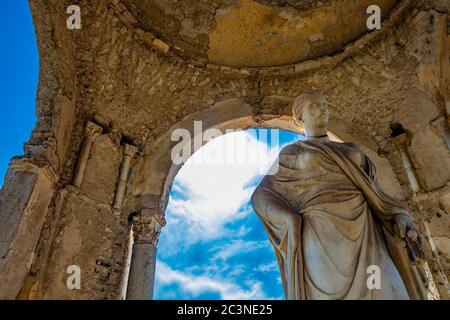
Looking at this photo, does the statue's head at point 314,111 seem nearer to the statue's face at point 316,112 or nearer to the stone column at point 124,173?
the statue's face at point 316,112

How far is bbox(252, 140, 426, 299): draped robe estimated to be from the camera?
6.15 ft

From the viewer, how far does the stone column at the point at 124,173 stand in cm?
457

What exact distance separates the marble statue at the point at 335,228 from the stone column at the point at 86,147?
270 centimetres

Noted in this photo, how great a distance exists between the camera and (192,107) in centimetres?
565

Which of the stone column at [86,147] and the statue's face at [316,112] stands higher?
the stone column at [86,147]

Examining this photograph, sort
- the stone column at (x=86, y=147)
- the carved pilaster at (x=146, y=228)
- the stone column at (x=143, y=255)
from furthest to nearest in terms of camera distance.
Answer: the carved pilaster at (x=146, y=228) → the stone column at (x=86, y=147) → the stone column at (x=143, y=255)

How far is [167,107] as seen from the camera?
555cm

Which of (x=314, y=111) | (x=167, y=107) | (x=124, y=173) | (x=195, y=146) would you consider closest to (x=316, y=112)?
(x=314, y=111)

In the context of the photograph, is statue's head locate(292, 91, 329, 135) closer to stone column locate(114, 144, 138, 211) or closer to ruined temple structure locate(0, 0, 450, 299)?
ruined temple structure locate(0, 0, 450, 299)

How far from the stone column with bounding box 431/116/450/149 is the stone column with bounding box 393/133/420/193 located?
0.37 meters

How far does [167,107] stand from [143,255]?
218 cm

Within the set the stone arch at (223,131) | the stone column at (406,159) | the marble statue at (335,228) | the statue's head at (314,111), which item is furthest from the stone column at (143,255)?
the stone column at (406,159)

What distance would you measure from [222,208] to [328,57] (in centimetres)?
2209

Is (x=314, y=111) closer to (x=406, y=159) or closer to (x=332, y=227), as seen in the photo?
(x=332, y=227)
